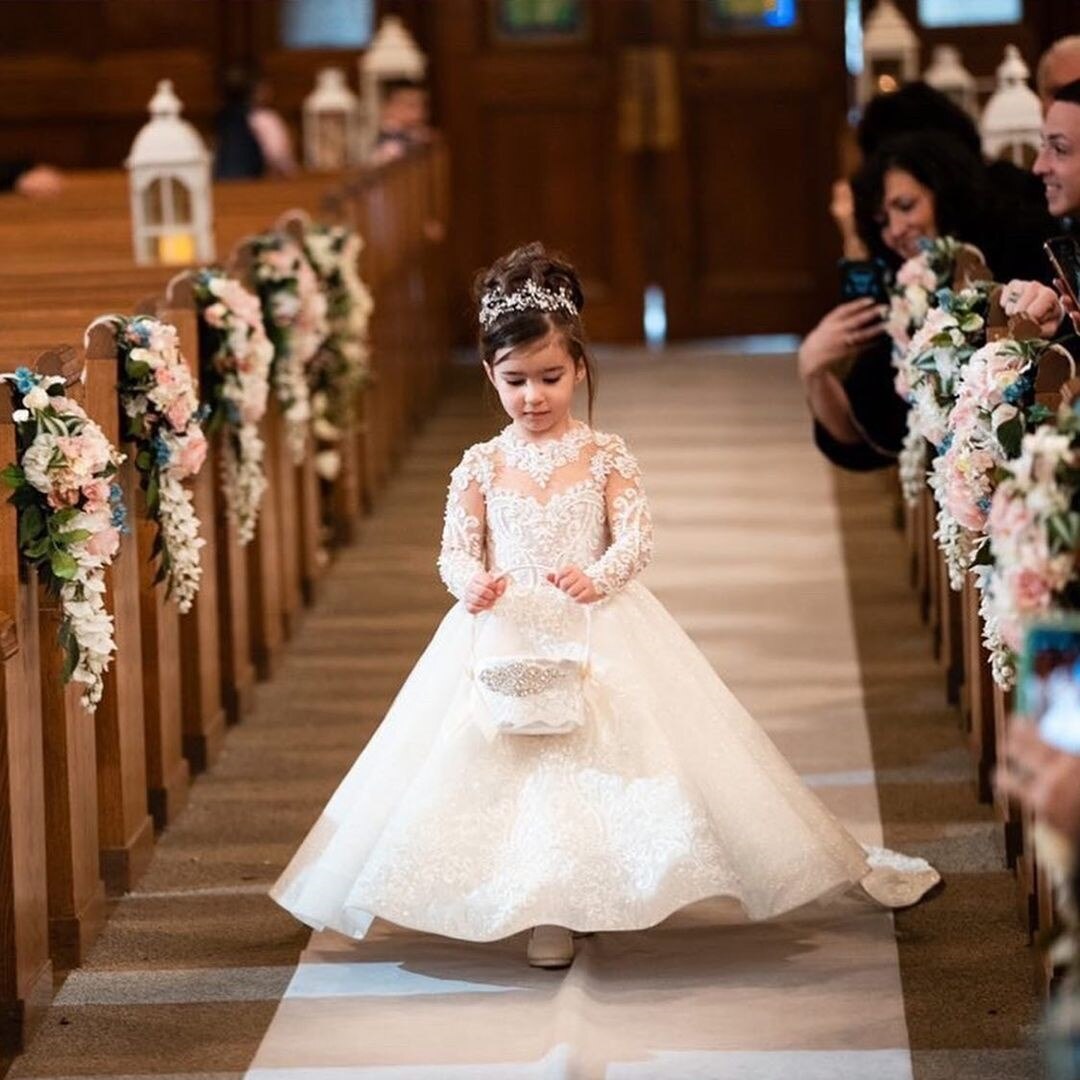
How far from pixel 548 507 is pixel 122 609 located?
122 centimetres

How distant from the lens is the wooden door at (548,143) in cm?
1463

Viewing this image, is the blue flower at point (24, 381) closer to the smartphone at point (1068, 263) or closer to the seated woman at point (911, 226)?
the smartphone at point (1068, 263)

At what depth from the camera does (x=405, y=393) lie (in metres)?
11.6

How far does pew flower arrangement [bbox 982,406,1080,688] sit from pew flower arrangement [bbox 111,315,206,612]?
101 inches

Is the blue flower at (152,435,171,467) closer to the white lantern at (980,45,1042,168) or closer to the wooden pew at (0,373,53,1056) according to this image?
the wooden pew at (0,373,53,1056)

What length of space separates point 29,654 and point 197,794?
1.65 metres

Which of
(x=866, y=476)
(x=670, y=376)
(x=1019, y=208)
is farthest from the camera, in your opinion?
(x=670, y=376)

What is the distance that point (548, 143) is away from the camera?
14766mm

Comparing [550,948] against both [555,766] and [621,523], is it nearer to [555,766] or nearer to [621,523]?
[555,766]

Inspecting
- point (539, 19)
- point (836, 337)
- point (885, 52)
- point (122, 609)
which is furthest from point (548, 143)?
point (122, 609)

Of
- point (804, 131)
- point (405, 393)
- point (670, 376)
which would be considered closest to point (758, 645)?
point (405, 393)

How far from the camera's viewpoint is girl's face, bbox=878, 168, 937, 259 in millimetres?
6668

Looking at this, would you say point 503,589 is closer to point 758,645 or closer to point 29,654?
point 29,654

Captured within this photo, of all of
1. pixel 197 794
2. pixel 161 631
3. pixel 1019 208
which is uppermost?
pixel 1019 208
